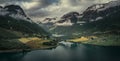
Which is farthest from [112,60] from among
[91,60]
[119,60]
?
[91,60]

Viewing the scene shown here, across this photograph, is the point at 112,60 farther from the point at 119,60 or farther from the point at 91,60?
the point at 91,60

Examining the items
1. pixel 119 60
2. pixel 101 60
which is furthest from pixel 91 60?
pixel 119 60

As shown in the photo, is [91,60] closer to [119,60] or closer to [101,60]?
[101,60]
